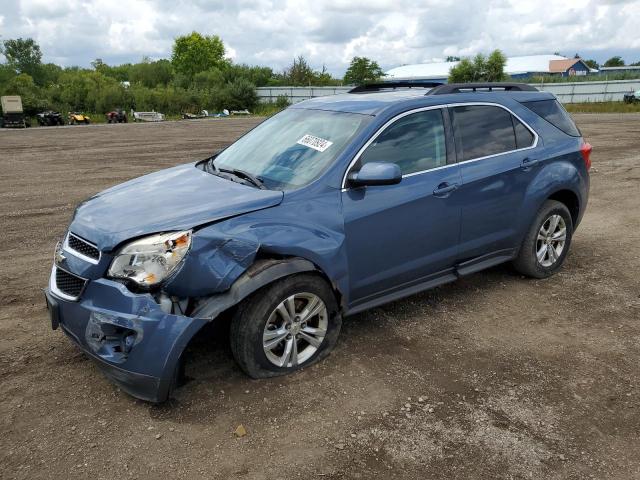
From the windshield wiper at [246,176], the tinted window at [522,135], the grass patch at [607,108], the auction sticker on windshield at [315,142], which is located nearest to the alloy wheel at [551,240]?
the tinted window at [522,135]

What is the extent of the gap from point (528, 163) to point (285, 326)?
2.75 metres

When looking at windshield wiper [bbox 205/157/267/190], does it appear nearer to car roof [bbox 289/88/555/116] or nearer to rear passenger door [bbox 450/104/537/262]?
car roof [bbox 289/88/555/116]

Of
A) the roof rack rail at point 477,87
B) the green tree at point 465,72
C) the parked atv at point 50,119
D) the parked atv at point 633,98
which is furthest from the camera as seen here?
the green tree at point 465,72

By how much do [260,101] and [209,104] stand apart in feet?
18.2

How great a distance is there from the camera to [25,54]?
88438mm

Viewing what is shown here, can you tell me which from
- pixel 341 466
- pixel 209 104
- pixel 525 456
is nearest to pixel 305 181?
pixel 341 466

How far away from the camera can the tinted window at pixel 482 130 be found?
14.5 feet

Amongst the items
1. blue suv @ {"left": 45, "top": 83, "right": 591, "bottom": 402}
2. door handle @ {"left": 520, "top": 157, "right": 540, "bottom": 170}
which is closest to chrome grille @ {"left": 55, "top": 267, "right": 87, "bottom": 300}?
blue suv @ {"left": 45, "top": 83, "right": 591, "bottom": 402}

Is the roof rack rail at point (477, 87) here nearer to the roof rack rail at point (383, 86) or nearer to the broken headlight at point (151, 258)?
the roof rack rail at point (383, 86)

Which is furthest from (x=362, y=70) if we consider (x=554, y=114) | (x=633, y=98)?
(x=554, y=114)

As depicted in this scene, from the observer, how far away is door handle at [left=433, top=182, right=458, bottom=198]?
4.09 m

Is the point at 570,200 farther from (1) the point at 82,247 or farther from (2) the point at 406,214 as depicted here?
(1) the point at 82,247

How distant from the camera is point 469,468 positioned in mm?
2756

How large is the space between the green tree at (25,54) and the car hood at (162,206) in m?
96.1
